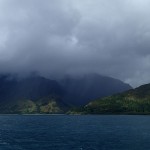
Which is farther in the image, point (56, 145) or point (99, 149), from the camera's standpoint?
Answer: point (56, 145)

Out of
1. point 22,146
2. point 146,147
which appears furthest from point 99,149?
point 22,146

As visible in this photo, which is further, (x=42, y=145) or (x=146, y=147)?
(x=42, y=145)

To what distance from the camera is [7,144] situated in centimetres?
16512

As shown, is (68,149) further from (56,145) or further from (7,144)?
(7,144)

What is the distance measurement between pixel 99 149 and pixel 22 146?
33880 mm

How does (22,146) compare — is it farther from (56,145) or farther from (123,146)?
(123,146)

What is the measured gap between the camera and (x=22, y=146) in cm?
15650

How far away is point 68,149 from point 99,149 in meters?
12.0

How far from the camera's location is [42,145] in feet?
522

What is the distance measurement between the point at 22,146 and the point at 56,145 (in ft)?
47.4

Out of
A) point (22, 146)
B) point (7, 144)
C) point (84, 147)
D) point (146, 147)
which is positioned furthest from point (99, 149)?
point (7, 144)

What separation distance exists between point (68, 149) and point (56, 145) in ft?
51.3

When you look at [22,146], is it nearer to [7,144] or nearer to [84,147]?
[7,144]

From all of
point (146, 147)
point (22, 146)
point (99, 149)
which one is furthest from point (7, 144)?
point (146, 147)
